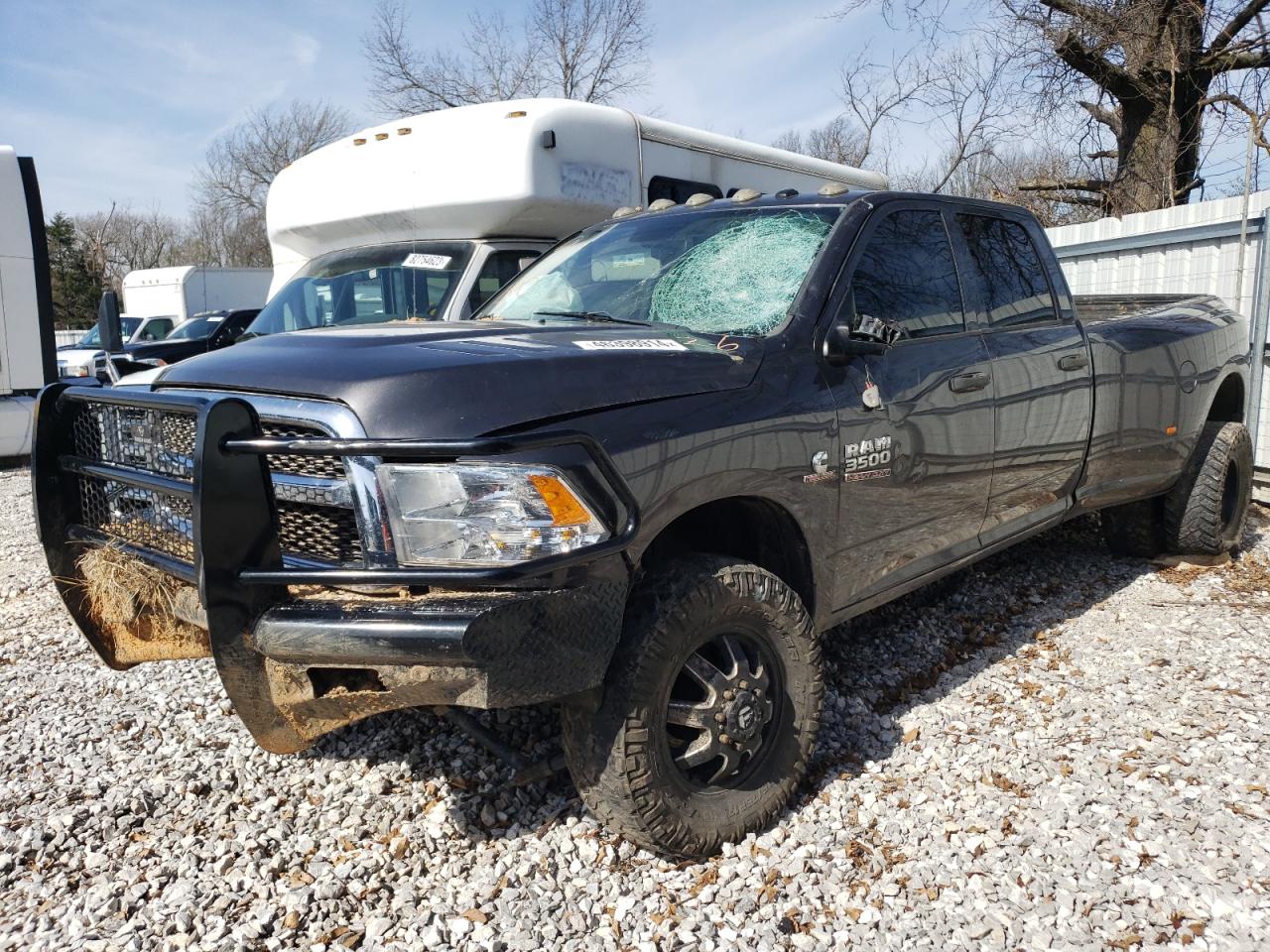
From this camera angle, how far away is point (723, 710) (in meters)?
2.77

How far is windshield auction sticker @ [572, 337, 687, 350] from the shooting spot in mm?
2746

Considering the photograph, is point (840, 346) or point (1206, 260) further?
point (1206, 260)

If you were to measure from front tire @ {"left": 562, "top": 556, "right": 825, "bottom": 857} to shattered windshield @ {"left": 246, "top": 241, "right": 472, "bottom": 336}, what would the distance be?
416 centimetres

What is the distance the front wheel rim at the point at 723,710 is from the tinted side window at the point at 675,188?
509cm

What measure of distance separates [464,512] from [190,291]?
863 inches

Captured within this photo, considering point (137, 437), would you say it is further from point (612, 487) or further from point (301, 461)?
point (612, 487)

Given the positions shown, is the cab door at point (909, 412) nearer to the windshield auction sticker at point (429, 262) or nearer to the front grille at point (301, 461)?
the front grille at point (301, 461)

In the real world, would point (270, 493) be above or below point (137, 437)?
below

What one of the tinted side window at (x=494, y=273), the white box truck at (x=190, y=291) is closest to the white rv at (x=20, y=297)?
the tinted side window at (x=494, y=273)

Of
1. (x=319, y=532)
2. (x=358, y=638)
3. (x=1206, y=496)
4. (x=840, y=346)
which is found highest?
(x=840, y=346)

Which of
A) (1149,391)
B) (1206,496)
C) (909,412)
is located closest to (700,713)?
(909,412)

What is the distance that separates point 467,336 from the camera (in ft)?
9.34

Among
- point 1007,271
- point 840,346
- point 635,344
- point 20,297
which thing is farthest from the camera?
point 20,297

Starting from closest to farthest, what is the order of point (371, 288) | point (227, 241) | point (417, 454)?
point (417, 454)
point (371, 288)
point (227, 241)
